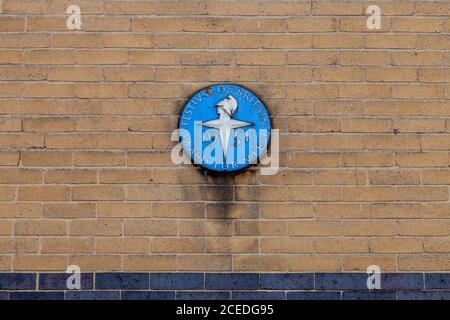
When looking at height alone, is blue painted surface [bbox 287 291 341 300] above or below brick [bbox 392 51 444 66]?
below

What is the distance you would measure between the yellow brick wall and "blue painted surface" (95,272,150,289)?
7 centimetres

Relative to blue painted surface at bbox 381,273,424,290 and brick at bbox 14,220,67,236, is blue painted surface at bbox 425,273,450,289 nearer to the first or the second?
blue painted surface at bbox 381,273,424,290

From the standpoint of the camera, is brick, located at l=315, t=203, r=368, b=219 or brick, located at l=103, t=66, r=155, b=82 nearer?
brick, located at l=315, t=203, r=368, b=219

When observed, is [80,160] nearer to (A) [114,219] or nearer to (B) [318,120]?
(A) [114,219]

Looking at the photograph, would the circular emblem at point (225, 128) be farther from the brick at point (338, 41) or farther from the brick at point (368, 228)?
the brick at point (368, 228)

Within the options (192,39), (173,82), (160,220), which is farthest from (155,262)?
(192,39)

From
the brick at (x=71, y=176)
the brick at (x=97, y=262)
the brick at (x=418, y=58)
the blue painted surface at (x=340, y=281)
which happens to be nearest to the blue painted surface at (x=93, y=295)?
the brick at (x=97, y=262)

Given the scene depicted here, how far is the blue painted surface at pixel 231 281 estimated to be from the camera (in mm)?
5324

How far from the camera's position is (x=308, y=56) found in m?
5.52

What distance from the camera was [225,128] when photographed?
5.38 meters

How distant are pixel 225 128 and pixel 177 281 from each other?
3.81 feet

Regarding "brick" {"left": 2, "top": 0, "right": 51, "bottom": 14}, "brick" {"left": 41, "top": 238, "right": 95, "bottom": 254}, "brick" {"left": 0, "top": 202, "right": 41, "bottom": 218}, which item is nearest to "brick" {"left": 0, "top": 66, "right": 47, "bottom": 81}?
"brick" {"left": 2, "top": 0, "right": 51, "bottom": 14}

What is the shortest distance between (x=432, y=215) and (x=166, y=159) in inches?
78.3

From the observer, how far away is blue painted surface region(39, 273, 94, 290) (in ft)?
17.5
